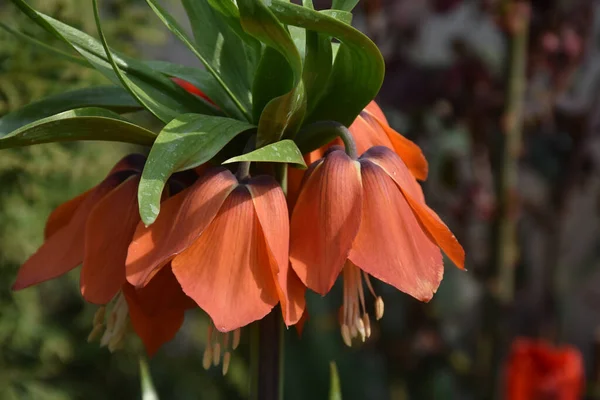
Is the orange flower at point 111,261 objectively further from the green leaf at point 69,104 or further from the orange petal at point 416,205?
the orange petal at point 416,205

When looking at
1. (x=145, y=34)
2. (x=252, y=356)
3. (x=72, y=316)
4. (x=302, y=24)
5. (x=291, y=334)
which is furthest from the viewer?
(x=291, y=334)

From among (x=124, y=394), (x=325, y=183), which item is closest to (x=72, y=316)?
(x=124, y=394)

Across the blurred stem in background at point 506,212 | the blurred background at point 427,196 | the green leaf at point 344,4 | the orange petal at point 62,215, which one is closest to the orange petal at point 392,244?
the green leaf at point 344,4

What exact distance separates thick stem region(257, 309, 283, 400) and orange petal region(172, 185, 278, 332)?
0.32ft

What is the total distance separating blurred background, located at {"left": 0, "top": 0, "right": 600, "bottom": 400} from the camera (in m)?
1.18

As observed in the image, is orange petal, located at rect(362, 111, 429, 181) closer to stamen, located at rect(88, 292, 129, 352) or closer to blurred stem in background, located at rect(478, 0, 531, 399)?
stamen, located at rect(88, 292, 129, 352)

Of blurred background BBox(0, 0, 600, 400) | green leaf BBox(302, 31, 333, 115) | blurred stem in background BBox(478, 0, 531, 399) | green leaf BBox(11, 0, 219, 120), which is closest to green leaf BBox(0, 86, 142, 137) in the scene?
green leaf BBox(11, 0, 219, 120)

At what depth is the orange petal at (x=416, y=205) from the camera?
1.65 feet

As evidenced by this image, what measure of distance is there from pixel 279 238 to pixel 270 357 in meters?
0.13

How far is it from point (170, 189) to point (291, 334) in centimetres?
113

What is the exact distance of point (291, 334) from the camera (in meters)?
1.61

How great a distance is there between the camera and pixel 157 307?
1.71 feet

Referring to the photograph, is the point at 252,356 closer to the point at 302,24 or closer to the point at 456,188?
the point at 302,24

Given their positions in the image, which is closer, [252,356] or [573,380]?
[252,356]
